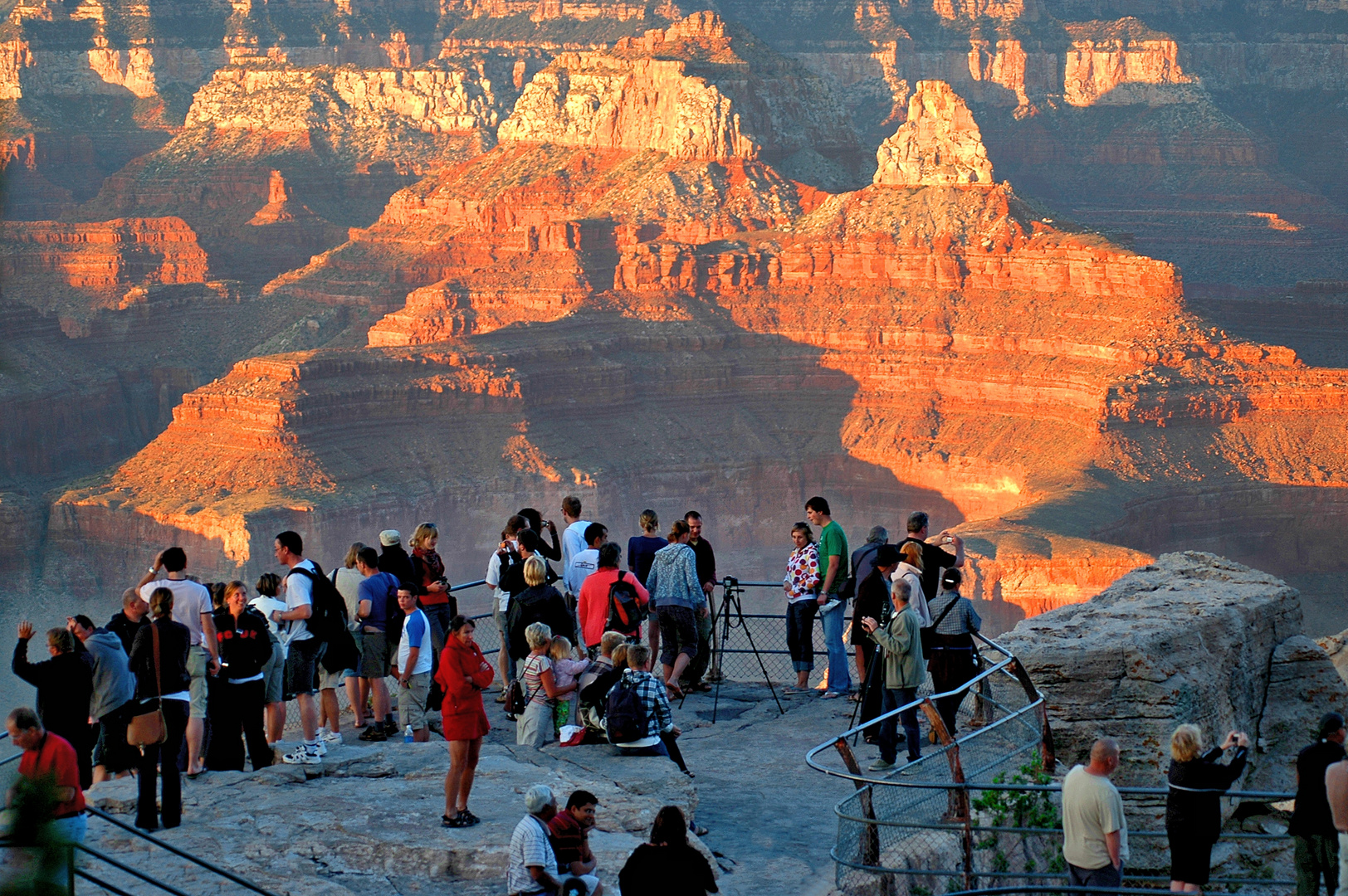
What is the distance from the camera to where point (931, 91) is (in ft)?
310

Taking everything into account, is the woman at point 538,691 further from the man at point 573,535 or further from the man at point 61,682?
the man at point 61,682

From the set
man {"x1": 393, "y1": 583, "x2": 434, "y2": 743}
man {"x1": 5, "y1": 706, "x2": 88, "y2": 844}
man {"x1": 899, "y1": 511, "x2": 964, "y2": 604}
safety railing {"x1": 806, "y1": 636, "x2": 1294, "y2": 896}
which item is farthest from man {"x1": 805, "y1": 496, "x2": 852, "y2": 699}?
man {"x1": 5, "y1": 706, "x2": 88, "y2": 844}

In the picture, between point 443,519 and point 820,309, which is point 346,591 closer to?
point 443,519

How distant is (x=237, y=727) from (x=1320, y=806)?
9825 mm

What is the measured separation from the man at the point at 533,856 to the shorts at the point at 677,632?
7.74 m

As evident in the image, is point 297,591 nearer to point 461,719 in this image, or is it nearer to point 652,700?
point 461,719

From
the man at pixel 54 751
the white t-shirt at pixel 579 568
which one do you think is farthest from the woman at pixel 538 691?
the man at pixel 54 751

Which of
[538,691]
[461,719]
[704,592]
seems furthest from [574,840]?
[704,592]

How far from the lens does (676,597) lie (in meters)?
25.0

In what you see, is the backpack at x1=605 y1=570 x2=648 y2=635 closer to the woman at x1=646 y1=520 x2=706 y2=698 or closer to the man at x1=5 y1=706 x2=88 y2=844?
the woman at x1=646 y1=520 x2=706 y2=698

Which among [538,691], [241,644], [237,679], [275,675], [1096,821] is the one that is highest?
[241,644]

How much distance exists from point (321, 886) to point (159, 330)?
310ft

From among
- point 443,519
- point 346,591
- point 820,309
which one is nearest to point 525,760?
point 346,591

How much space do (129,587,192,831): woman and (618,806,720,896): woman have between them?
5124 mm
